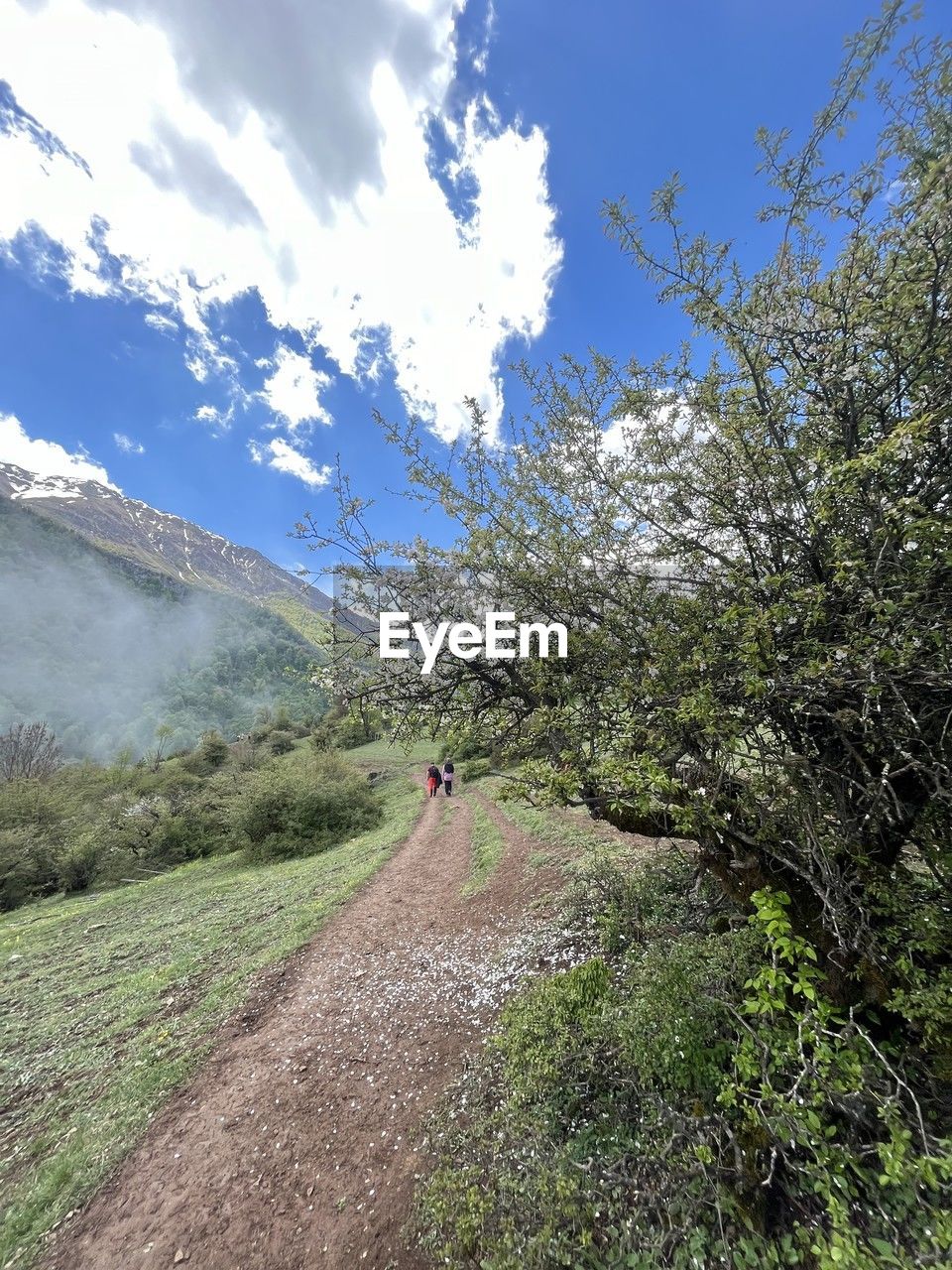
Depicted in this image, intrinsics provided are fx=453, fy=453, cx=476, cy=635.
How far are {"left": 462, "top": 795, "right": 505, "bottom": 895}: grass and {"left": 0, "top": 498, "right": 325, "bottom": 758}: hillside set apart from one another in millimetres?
76074

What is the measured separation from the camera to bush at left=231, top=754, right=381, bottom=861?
837 inches

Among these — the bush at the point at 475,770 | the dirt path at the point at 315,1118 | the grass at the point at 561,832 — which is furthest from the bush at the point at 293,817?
the dirt path at the point at 315,1118

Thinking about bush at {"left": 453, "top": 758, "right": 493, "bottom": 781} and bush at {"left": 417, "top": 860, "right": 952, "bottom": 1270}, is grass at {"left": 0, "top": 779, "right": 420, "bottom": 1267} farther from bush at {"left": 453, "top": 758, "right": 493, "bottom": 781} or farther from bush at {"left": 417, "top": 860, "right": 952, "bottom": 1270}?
bush at {"left": 453, "top": 758, "right": 493, "bottom": 781}

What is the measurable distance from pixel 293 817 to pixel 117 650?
151 m

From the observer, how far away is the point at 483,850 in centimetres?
1375

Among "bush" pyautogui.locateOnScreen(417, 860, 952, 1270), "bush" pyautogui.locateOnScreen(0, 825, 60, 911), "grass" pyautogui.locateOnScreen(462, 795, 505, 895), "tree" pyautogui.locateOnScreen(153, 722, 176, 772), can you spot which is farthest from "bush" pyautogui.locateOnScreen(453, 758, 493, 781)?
"tree" pyautogui.locateOnScreen(153, 722, 176, 772)

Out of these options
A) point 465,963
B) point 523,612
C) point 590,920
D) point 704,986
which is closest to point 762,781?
point 704,986

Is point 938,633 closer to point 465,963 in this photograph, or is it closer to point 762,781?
point 762,781

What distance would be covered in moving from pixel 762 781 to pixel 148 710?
466 feet

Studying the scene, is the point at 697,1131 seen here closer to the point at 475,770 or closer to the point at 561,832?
the point at 561,832

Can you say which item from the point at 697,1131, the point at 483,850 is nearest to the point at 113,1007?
the point at 483,850

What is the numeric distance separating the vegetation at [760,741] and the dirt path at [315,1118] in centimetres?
83

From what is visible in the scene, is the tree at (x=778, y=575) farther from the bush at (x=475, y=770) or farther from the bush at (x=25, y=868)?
the bush at (x=25, y=868)

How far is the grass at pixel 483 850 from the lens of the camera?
11.4 metres
